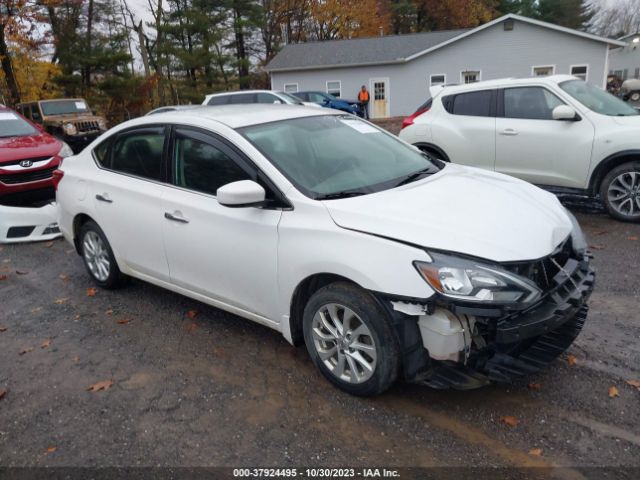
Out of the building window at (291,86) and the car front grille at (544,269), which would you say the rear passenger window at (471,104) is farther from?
the building window at (291,86)

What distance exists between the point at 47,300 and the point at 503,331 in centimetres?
435

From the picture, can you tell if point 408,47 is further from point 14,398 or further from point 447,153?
point 14,398

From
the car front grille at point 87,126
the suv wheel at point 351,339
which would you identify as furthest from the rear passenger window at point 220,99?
the suv wheel at point 351,339

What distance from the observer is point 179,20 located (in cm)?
3434

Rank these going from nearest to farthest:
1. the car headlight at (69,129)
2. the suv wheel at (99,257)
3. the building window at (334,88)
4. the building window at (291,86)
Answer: the suv wheel at (99,257)
the car headlight at (69,129)
the building window at (334,88)
the building window at (291,86)

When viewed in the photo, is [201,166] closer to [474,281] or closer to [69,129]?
[474,281]

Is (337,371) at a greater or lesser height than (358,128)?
lesser

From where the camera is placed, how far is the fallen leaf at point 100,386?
3.55m

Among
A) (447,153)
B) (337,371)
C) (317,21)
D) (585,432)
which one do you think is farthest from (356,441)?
(317,21)

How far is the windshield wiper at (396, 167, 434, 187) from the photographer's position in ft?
12.1

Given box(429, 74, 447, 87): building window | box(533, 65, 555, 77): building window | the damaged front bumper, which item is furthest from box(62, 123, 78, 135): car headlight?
box(533, 65, 555, 77): building window

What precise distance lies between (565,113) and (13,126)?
881 cm

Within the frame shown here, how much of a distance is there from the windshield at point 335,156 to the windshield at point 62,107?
16445 millimetres

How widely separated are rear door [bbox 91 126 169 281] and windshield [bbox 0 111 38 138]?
5.41m
